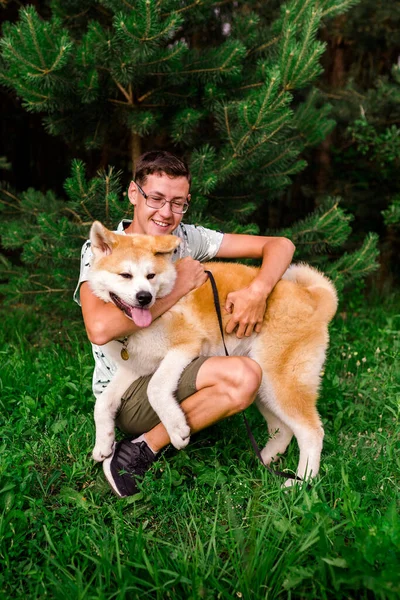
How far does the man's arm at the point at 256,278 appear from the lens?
2428 mm

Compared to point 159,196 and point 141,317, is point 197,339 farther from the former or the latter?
point 159,196

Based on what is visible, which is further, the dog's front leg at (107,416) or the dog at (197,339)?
the dog's front leg at (107,416)

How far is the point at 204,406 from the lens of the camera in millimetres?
2352

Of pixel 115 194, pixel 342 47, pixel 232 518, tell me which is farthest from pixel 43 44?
pixel 342 47

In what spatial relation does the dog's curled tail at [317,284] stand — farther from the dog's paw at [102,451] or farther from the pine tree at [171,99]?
the dog's paw at [102,451]

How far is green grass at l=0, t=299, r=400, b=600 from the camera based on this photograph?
1.70 metres

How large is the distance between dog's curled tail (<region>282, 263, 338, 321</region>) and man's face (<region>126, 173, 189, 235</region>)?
28.4 inches

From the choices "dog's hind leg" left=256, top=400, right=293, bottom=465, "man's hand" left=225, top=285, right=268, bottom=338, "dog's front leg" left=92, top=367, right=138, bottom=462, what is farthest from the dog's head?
"dog's hind leg" left=256, top=400, right=293, bottom=465

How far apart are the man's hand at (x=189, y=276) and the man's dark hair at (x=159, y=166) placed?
0.43 m

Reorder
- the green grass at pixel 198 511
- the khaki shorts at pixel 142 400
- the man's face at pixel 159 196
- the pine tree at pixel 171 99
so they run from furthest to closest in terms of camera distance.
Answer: the pine tree at pixel 171 99 → the man's face at pixel 159 196 → the khaki shorts at pixel 142 400 → the green grass at pixel 198 511

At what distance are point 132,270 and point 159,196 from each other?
0.48 m

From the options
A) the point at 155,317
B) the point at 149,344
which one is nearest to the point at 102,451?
the point at 149,344

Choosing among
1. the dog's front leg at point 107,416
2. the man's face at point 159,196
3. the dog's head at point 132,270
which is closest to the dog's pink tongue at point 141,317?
the dog's head at point 132,270

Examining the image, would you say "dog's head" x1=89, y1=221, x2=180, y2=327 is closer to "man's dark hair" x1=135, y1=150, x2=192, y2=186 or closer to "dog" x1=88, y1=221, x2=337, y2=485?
"dog" x1=88, y1=221, x2=337, y2=485
